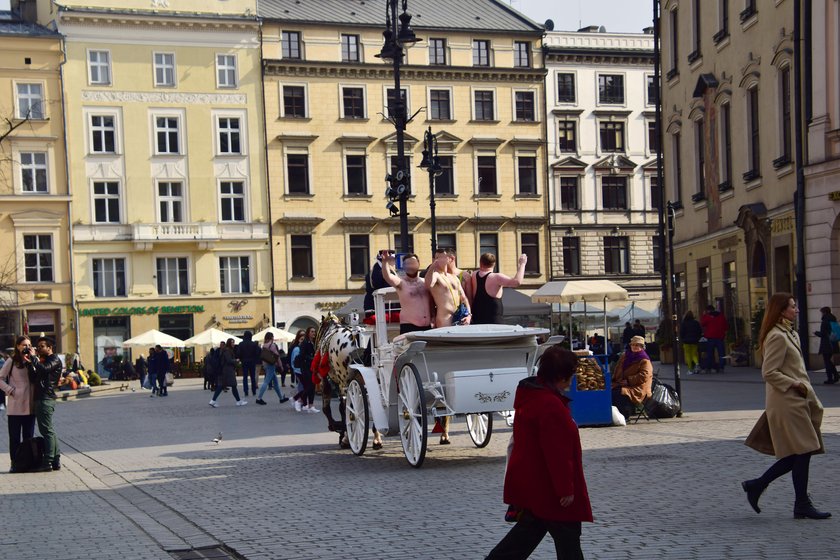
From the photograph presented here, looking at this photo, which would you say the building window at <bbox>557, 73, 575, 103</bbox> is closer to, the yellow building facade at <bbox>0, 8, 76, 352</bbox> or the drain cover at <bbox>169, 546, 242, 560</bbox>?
the yellow building facade at <bbox>0, 8, 76, 352</bbox>

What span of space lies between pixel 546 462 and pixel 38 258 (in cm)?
5515

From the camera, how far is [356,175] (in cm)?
6366

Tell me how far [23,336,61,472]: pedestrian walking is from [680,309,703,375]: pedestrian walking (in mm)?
21453

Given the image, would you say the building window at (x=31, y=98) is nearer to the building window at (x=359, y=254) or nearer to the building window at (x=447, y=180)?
the building window at (x=359, y=254)

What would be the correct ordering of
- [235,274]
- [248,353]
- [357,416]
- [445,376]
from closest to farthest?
[445,376], [357,416], [248,353], [235,274]

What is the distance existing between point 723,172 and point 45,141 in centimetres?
3451

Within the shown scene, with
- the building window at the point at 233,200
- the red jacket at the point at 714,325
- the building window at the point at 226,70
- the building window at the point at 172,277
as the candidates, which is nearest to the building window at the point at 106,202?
the building window at the point at 172,277

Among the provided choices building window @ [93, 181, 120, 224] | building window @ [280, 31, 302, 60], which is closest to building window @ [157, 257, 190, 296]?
building window @ [93, 181, 120, 224]

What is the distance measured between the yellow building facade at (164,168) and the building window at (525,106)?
45.2ft

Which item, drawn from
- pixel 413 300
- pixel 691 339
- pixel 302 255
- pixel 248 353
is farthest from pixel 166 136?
pixel 413 300

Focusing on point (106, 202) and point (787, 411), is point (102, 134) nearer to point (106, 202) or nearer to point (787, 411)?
point (106, 202)

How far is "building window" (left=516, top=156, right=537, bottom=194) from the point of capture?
66250mm

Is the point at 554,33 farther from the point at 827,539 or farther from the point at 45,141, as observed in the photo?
the point at 827,539

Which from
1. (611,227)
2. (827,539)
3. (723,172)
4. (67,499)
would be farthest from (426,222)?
(827,539)
